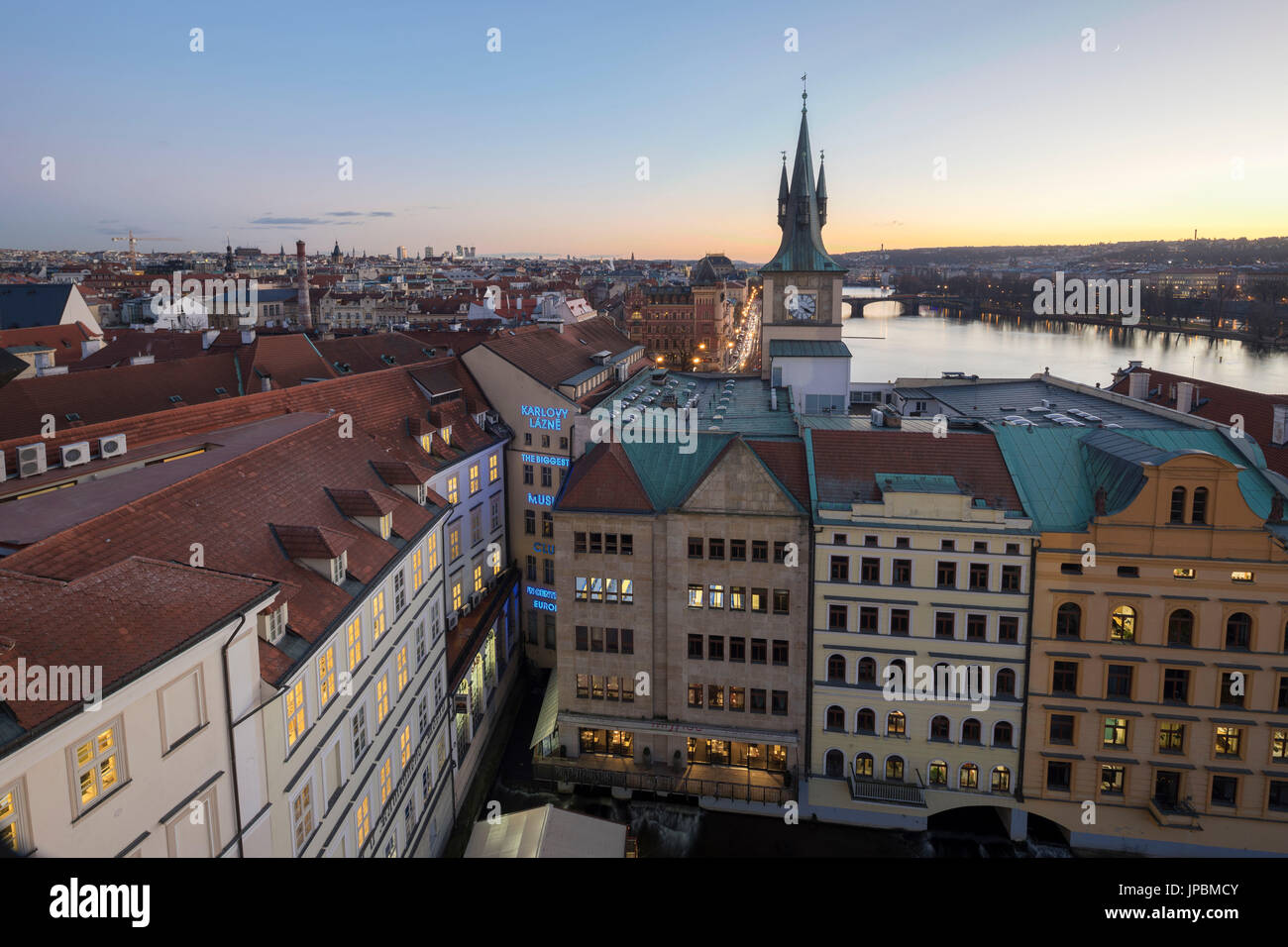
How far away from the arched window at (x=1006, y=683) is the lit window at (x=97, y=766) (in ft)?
85.9

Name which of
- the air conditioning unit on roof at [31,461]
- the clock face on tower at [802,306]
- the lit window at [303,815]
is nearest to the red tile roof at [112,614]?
the lit window at [303,815]

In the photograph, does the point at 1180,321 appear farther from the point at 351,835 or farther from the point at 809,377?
the point at 351,835

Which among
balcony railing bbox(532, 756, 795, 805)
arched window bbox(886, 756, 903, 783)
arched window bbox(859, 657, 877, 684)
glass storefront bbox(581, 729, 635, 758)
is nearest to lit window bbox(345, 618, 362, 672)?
balcony railing bbox(532, 756, 795, 805)

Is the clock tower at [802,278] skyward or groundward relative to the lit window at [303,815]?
skyward

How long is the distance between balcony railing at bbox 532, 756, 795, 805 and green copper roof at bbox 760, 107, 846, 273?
35291 mm

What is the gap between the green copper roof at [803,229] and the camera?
5547cm

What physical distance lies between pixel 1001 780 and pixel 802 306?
34.6 meters

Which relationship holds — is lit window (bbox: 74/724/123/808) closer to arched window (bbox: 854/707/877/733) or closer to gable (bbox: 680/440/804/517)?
gable (bbox: 680/440/804/517)

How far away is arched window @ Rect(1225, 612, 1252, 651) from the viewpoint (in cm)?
2695

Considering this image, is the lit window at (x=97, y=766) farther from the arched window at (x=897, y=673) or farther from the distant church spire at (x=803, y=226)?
the distant church spire at (x=803, y=226)
